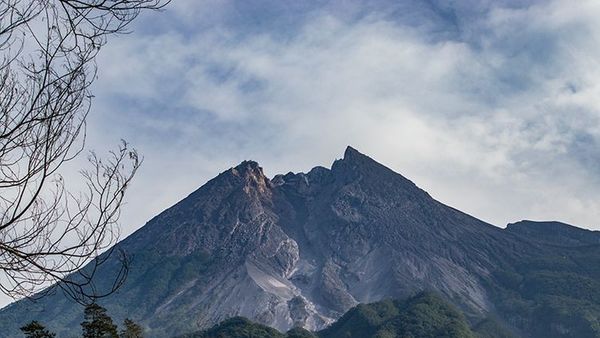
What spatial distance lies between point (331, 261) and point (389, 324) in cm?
6352

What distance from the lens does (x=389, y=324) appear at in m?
108

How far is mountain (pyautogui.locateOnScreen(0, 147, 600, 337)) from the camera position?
141 m

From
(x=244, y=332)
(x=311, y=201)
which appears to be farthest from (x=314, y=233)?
(x=244, y=332)

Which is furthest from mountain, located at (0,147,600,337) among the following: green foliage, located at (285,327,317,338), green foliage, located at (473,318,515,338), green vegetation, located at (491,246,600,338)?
green foliage, located at (285,327,317,338)

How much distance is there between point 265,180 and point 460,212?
167 feet

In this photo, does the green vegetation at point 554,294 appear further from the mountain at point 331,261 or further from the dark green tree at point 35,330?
the dark green tree at point 35,330

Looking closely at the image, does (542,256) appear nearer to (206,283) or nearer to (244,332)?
(206,283)

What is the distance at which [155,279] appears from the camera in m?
162

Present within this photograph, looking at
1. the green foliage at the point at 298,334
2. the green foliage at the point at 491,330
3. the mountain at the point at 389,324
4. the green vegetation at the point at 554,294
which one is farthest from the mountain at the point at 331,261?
the green foliage at the point at 298,334

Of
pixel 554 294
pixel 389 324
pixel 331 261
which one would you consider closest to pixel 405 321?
pixel 389 324

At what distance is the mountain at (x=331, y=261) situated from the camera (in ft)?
464

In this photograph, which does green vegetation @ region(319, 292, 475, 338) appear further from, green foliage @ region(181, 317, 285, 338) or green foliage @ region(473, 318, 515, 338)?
green foliage @ region(181, 317, 285, 338)

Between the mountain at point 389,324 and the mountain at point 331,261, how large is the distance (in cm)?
1829

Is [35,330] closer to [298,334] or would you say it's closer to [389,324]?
[298,334]
